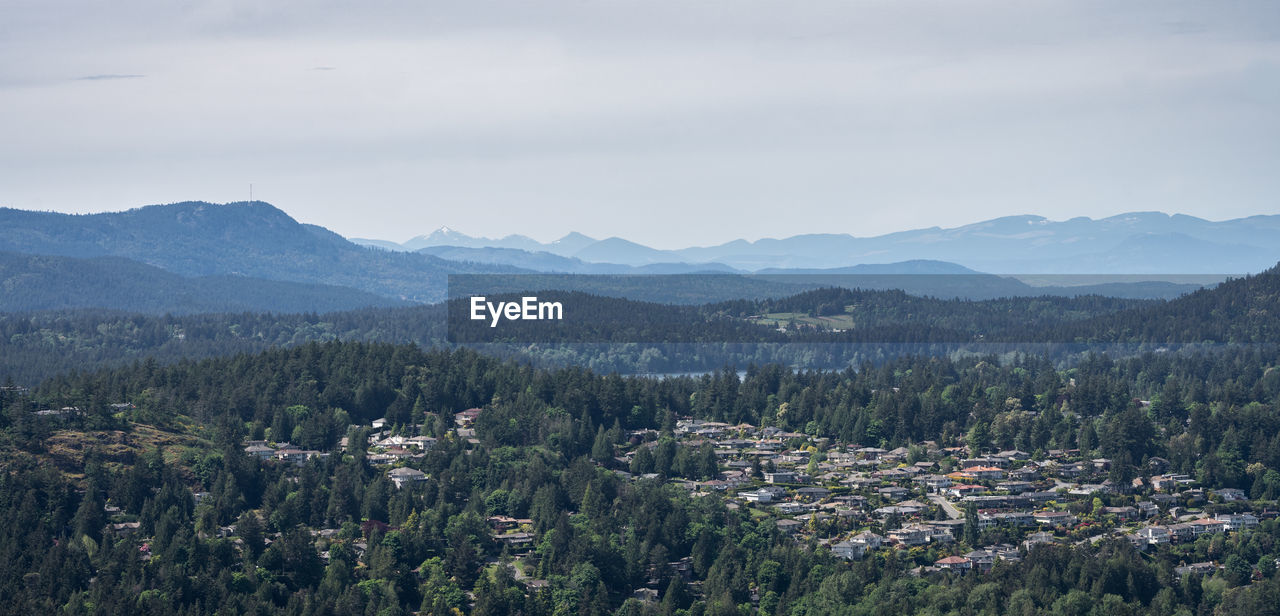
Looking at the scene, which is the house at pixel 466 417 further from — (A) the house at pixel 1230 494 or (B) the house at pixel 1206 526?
(A) the house at pixel 1230 494

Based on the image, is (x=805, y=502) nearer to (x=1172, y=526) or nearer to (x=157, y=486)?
(x=1172, y=526)

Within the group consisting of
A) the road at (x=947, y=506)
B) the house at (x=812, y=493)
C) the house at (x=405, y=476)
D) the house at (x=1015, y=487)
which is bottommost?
the road at (x=947, y=506)

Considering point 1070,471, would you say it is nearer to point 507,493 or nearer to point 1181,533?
point 1181,533

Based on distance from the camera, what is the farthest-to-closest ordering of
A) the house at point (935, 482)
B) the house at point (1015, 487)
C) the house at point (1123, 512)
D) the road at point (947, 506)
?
the house at point (935, 482)
the house at point (1015, 487)
the house at point (1123, 512)
the road at point (947, 506)

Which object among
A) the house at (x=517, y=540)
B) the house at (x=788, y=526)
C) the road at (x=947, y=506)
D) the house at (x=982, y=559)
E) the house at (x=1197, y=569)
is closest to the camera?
the house at (x=1197, y=569)

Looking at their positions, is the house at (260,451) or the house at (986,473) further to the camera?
the house at (986,473)

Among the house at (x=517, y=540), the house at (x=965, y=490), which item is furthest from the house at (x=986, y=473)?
the house at (x=517, y=540)
